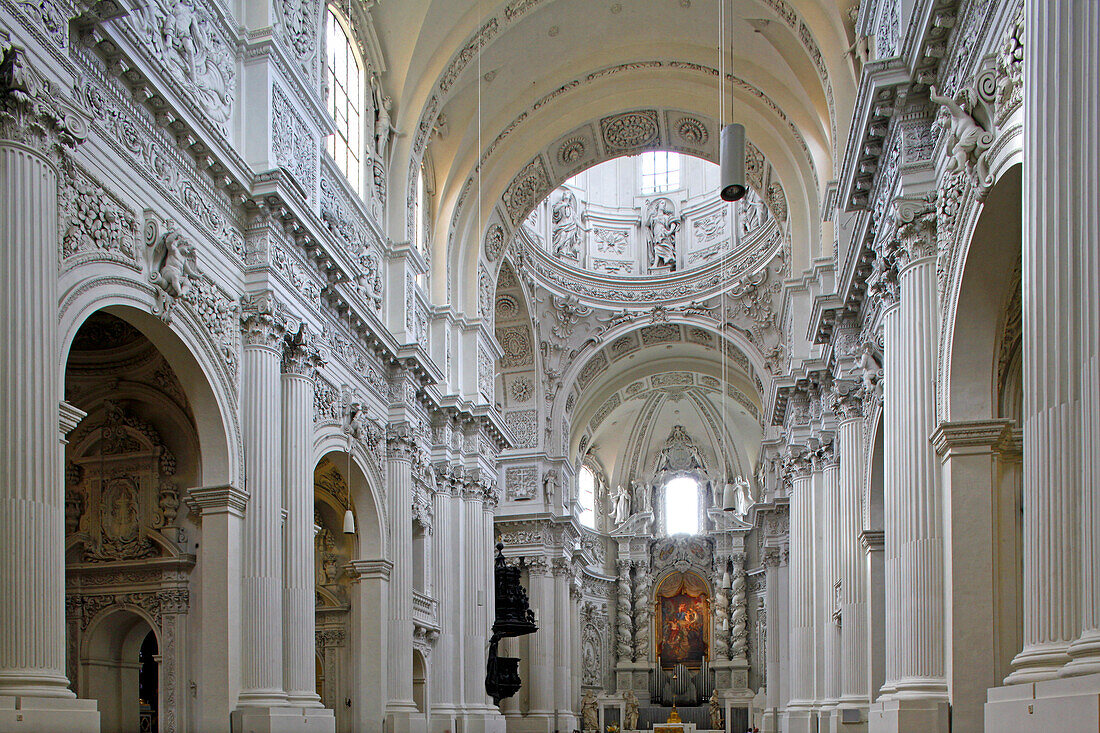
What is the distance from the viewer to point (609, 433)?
Result: 159 ft

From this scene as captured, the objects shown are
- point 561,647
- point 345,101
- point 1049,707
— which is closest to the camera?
point 1049,707

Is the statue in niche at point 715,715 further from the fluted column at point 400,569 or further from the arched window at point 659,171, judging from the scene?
the fluted column at point 400,569

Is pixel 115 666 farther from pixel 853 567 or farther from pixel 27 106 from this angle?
pixel 853 567

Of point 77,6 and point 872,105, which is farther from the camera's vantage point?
point 872,105

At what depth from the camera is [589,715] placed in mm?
39938

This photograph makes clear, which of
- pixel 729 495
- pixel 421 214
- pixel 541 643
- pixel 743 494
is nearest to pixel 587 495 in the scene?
pixel 729 495

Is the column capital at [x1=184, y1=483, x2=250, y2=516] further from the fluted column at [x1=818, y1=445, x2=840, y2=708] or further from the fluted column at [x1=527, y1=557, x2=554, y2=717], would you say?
the fluted column at [x1=527, y1=557, x2=554, y2=717]

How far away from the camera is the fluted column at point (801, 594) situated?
22.4 metres

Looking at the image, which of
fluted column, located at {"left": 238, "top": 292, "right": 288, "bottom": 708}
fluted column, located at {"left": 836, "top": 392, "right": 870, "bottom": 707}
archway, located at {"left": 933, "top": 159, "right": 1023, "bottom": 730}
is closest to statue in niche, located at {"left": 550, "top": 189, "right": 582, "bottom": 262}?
fluted column, located at {"left": 836, "top": 392, "right": 870, "bottom": 707}

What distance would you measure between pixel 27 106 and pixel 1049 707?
9.07 m

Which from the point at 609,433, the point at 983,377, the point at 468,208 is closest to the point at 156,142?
the point at 983,377

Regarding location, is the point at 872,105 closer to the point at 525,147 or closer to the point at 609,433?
the point at 525,147

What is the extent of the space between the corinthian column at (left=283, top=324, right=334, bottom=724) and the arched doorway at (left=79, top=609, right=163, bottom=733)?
6.50ft

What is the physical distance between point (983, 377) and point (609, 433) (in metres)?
37.6
